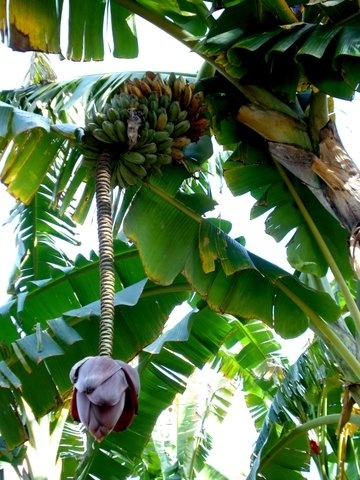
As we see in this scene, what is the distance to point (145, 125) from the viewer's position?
1.98 metres

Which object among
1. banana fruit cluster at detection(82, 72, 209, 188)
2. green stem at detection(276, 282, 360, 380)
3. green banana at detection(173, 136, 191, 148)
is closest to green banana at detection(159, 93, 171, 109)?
banana fruit cluster at detection(82, 72, 209, 188)

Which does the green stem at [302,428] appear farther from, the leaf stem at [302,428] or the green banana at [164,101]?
the green banana at [164,101]

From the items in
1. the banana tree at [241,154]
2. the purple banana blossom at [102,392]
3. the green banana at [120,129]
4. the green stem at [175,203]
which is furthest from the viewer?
the green stem at [175,203]

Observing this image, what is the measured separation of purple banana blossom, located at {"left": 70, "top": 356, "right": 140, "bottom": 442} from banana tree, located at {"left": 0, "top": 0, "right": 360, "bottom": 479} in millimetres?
755

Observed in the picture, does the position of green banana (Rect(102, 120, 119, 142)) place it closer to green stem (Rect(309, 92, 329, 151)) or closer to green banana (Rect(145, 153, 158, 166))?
green banana (Rect(145, 153, 158, 166))

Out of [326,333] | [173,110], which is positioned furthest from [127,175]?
[326,333]

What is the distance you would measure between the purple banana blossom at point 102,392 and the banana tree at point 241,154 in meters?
0.76

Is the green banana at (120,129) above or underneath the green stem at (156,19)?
underneath

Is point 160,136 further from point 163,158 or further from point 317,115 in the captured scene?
point 317,115

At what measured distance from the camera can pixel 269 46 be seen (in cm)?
205

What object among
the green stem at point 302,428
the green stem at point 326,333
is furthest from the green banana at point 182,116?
the green stem at point 302,428

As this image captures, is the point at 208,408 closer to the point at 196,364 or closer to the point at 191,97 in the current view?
the point at 196,364

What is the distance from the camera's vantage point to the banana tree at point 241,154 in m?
2.01

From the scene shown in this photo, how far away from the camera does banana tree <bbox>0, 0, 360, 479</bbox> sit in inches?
79.3
